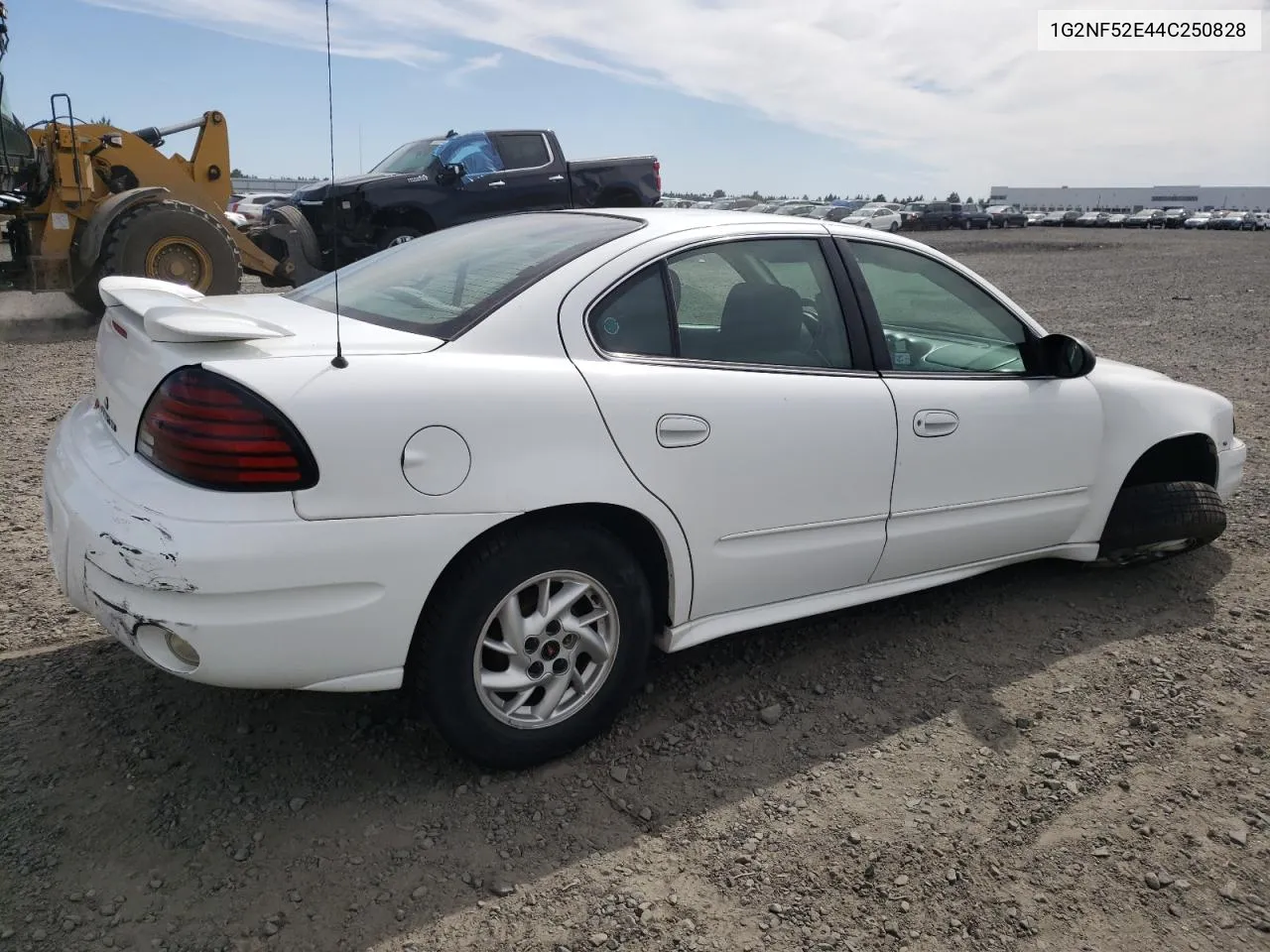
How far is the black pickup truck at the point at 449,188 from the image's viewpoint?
41.3 feet

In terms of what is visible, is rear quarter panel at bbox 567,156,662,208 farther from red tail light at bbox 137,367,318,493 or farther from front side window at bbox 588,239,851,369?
red tail light at bbox 137,367,318,493

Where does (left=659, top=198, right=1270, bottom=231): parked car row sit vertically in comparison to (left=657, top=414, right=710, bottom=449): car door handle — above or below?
above

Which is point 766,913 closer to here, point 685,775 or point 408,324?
point 685,775

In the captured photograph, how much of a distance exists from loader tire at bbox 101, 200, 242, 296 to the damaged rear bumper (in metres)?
8.41

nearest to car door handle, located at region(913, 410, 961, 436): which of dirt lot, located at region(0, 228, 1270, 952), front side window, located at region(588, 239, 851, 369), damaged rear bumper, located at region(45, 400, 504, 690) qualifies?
front side window, located at region(588, 239, 851, 369)

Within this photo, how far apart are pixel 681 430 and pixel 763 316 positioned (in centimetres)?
67

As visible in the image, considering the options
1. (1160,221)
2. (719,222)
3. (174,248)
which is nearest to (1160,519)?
(719,222)

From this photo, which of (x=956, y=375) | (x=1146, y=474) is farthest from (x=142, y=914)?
(x=1146, y=474)

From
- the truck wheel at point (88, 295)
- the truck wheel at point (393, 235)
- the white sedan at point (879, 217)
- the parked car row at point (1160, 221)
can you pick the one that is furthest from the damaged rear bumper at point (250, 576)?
the parked car row at point (1160, 221)

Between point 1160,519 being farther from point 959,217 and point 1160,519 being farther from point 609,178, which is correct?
point 959,217

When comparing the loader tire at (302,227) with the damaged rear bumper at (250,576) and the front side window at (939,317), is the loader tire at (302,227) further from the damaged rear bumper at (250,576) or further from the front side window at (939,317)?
the damaged rear bumper at (250,576)

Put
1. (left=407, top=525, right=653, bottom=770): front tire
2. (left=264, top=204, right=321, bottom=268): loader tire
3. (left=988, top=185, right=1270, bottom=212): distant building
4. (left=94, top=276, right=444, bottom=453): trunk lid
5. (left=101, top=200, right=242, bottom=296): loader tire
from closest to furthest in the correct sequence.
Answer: (left=94, top=276, right=444, bottom=453): trunk lid < (left=407, top=525, right=653, bottom=770): front tire < (left=101, top=200, right=242, bottom=296): loader tire < (left=264, top=204, right=321, bottom=268): loader tire < (left=988, top=185, right=1270, bottom=212): distant building

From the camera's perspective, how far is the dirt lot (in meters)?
2.23

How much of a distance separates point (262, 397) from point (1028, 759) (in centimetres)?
240
